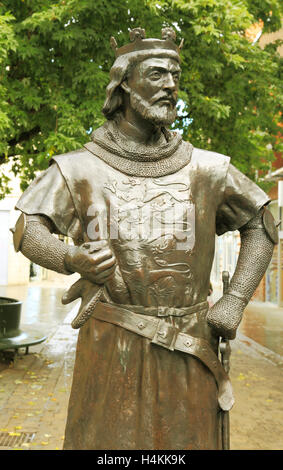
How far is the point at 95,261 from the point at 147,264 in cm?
41

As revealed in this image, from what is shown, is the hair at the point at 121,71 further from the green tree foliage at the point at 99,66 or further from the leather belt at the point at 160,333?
the green tree foliage at the point at 99,66

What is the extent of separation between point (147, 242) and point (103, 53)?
550 cm

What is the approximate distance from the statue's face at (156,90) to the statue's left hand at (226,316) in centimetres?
82

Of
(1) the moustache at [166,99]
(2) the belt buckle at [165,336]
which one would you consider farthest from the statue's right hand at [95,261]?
(1) the moustache at [166,99]

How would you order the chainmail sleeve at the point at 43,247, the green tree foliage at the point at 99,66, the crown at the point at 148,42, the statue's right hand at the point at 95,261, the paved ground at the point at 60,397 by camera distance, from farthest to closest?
the green tree foliage at the point at 99,66
the paved ground at the point at 60,397
the crown at the point at 148,42
the chainmail sleeve at the point at 43,247
the statue's right hand at the point at 95,261

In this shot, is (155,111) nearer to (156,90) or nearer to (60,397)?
(156,90)

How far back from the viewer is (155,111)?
2.31 meters

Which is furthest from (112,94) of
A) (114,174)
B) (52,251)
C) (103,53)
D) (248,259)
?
(103,53)

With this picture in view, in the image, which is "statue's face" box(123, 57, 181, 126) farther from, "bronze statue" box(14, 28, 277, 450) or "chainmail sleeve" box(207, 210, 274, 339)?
"chainmail sleeve" box(207, 210, 274, 339)

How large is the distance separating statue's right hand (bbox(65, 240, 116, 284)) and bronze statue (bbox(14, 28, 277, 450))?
0.27 m

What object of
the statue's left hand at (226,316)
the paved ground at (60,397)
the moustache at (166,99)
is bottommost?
the paved ground at (60,397)

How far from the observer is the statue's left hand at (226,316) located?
2.32 m

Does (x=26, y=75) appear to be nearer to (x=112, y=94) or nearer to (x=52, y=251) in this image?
(x=112, y=94)

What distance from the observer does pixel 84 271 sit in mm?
1942
